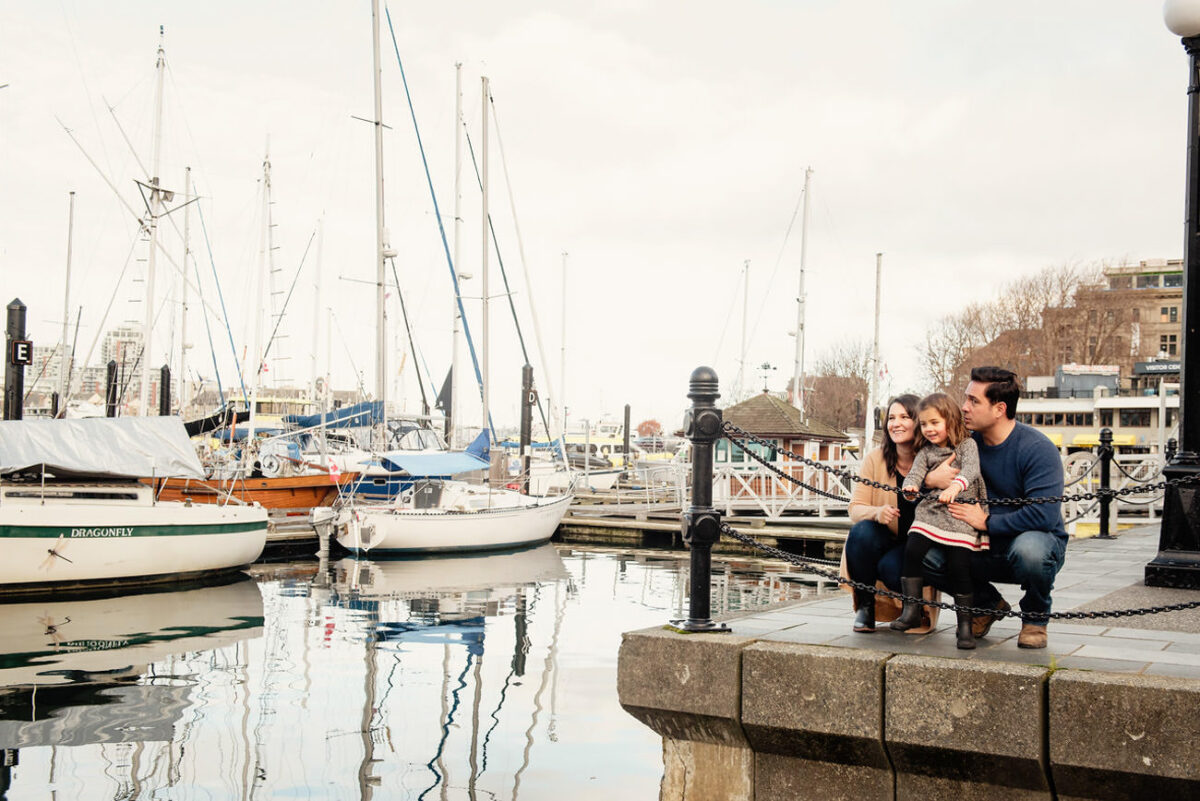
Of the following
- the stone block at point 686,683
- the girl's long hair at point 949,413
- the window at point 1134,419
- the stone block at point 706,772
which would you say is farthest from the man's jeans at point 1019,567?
the window at point 1134,419

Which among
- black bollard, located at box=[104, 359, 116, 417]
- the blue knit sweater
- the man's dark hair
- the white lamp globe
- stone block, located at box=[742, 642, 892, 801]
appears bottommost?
stone block, located at box=[742, 642, 892, 801]

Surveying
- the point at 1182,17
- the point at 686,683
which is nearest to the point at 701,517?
the point at 686,683

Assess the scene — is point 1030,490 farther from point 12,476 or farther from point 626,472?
point 626,472

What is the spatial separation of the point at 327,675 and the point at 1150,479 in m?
21.4

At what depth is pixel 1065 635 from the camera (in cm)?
570

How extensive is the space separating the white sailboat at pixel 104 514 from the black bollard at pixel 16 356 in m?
2.35

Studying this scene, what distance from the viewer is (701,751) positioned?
208 inches

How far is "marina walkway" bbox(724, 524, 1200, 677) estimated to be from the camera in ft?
16.0

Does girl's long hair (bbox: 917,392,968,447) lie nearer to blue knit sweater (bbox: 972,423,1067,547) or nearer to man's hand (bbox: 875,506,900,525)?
blue knit sweater (bbox: 972,423,1067,547)

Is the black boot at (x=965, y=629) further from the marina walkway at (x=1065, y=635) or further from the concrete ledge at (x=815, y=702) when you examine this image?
the concrete ledge at (x=815, y=702)

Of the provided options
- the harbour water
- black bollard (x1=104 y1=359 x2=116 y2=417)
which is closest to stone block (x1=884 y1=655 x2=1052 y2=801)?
the harbour water

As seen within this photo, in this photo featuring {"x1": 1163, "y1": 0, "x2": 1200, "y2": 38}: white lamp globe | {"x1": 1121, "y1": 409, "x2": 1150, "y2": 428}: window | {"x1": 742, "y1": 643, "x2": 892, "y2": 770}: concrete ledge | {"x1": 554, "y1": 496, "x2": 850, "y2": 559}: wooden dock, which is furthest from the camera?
{"x1": 1121, "y1": 409, "x2": 1150, "y2": 428}: window

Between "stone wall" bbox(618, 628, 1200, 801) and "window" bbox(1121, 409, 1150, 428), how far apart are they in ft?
256

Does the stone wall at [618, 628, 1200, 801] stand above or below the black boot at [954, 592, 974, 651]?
below
